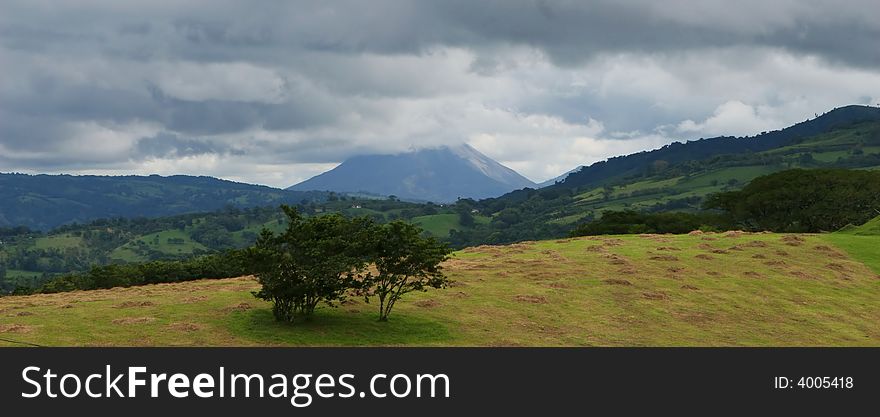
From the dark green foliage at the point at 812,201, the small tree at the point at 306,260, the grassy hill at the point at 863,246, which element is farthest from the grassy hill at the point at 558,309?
the dark green foliage at the point at 812,201

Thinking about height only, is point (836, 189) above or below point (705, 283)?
above

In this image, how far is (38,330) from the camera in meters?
33.6

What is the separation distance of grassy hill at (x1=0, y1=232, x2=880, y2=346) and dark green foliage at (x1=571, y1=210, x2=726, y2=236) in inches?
1937

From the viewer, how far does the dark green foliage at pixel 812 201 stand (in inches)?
4557

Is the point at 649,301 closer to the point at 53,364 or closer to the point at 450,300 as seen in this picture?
the point at 450,300

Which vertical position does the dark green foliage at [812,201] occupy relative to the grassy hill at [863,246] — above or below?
above

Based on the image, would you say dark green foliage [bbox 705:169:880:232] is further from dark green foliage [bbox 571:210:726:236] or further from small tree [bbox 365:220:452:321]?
small tree [bbox 365:220:452:321]

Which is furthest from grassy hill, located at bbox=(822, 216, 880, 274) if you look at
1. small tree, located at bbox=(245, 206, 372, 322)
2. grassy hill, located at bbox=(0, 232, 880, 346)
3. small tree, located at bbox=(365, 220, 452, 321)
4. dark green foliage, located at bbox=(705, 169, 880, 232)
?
small tree, located at bbox=(245, 206, 372, 322)

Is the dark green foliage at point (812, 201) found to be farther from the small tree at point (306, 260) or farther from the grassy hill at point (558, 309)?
the small tree at point (306, 260)

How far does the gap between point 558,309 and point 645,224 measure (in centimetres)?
7697

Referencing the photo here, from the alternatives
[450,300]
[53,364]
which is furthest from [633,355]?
[53,364]

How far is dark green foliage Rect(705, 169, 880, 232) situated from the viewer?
4557 inches

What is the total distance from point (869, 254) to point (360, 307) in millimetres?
48495

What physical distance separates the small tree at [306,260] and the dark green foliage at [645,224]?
80.7m
